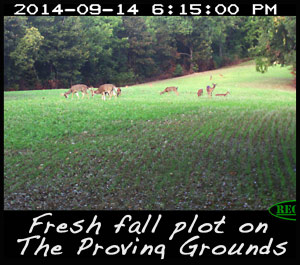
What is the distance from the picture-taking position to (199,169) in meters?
9.16

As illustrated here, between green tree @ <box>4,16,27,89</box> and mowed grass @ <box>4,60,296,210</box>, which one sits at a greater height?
green tree @ <box>4,16,27,89</box>

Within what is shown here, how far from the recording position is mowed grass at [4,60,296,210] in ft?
25.5

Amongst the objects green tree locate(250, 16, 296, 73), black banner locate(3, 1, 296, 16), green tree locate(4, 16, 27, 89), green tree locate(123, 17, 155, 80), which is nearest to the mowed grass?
black banner locate(3, 1, 296, 16)

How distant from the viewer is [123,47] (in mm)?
52188

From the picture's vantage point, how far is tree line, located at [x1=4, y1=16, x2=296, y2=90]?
35156mm

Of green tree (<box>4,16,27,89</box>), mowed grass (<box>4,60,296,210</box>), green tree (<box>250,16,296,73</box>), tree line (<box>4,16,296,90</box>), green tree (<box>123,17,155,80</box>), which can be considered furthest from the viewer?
green tree (<box>123,17,155,80</box>)

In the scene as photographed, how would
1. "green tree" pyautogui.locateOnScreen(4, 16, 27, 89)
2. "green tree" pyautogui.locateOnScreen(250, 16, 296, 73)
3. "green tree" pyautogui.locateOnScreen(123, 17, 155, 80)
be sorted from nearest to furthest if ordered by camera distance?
"green tree" pyautogui.locateOnScreen(250, 16, 296, 73)
"green tree" pyautogui.locateOnScreen(4, 16, 27, 89)
"green tree" pyautogui.locateOnScreen(123, 17, 155, 80)

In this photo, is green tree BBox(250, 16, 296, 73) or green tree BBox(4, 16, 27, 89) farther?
green tree BBox(4, 16, 27, 89)

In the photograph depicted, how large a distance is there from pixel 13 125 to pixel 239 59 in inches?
2009

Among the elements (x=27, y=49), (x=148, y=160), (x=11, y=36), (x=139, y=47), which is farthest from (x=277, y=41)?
(x=139, y=47)

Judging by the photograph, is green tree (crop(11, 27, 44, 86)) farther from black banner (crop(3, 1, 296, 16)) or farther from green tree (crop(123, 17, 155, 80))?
black banner (crop(3, 1, 296, 16))

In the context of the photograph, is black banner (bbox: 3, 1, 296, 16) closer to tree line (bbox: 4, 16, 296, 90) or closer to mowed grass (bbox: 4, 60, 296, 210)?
mowed grass (bbox: 4, 60, 296, 210)

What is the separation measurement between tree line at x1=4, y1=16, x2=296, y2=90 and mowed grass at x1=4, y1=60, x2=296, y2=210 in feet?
51.5

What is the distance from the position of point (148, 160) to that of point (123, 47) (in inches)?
1724
